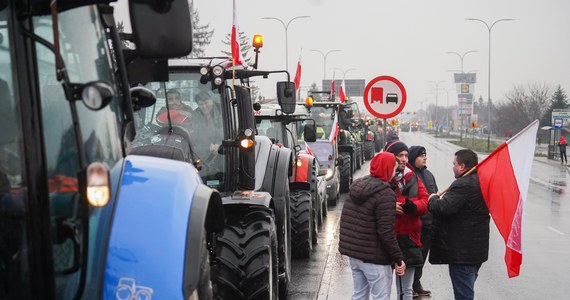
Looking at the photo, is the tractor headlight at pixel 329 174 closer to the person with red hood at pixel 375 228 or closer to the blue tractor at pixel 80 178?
the person with red hood at pixel 375 228

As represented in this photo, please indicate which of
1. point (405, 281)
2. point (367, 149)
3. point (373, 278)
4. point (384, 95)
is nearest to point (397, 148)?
point (405, 281)

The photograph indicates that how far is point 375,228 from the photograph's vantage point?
6234 millimetres

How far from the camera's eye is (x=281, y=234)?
313 inches

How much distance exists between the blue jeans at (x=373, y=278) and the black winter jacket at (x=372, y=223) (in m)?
0.08

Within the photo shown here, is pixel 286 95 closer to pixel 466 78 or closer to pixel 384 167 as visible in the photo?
pixel 384 167

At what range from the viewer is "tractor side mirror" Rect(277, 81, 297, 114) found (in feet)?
28.2

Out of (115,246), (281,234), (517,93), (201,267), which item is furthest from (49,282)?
(517,93)

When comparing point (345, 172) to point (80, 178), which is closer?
point (80, 178)

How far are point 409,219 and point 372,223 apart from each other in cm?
87

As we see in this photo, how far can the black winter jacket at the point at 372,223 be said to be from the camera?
6141mm

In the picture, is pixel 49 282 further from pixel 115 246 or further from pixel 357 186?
pixel 357 186

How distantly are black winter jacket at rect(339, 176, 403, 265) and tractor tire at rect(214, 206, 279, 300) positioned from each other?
0.67 m

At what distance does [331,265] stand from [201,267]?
7830mm

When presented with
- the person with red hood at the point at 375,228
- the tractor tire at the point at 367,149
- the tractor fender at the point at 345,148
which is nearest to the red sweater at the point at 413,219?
the person with red hood at the point at 375,228
